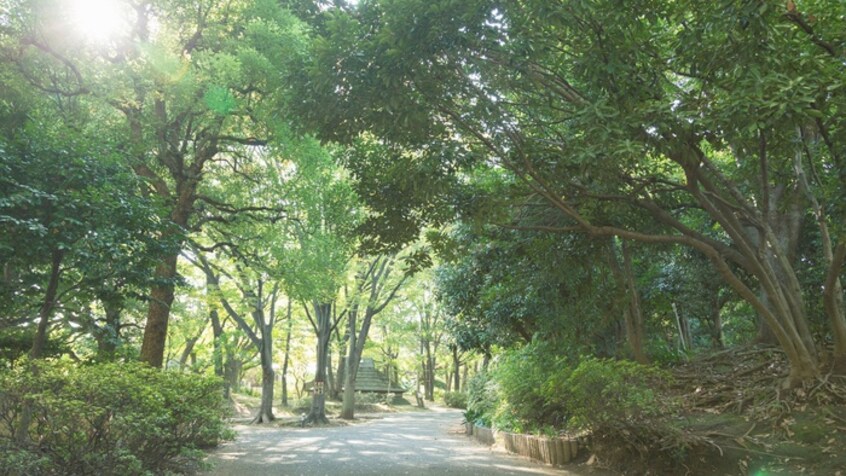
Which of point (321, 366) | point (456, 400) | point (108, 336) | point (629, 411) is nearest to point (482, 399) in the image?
point (321, 366)

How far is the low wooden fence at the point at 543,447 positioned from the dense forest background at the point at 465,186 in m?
0.46

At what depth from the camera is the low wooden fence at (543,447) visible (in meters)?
8.59

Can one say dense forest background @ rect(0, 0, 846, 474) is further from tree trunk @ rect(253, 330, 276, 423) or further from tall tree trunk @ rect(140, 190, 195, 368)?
tree trunk @ rect(253, 330, 276, 423)

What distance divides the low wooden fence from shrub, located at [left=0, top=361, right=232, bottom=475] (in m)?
5.57

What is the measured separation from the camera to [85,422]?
499cm

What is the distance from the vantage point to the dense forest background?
16.4 ft

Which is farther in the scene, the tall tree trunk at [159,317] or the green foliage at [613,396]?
the tall tree trunk at [159,317]

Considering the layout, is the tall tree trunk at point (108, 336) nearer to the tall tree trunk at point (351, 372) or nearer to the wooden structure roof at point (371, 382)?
the tall tree trunk at point (351, 372)

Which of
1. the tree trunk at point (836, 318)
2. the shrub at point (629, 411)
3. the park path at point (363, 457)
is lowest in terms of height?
the park path at point (363, 457)

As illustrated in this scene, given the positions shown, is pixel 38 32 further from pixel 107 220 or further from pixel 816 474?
pixel 816 474

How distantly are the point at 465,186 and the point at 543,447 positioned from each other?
4.71 meters

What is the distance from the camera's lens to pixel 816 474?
5375 millimetres

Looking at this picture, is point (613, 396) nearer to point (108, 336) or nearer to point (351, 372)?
point (108, 336)

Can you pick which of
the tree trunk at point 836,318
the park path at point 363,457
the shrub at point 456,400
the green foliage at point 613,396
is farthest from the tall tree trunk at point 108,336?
the shrub at point 456,400
